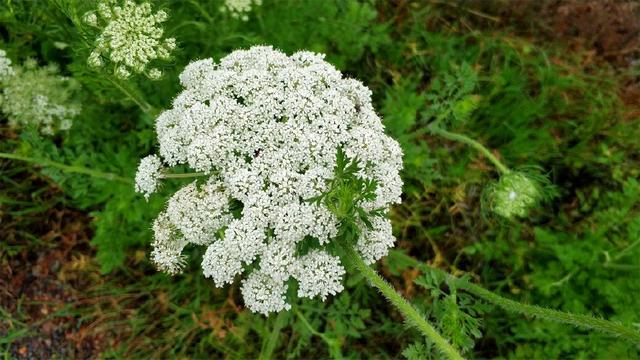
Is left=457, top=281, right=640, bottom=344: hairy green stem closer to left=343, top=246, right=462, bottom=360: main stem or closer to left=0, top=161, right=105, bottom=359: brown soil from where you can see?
left=343, top=246, right=462, bottom=360: main stem

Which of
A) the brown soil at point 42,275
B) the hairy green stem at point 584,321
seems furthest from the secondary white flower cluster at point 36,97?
the hairy green stem at point 584,321

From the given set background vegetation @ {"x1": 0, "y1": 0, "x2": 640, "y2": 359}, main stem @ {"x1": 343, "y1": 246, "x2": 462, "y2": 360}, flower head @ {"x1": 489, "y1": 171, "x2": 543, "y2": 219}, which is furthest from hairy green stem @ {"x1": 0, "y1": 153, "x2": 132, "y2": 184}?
flower head @ {"x1": 489, "y1": 171, "x2": 543, "y2": 219}

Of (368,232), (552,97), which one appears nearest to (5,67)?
(368,232)

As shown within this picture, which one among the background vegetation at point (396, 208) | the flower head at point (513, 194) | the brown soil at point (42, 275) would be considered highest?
the flower head at point (513, 194)

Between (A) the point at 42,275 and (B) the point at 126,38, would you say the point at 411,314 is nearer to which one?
(B) the point at 126,38

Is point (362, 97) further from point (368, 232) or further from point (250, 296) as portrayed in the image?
point (250, 296)

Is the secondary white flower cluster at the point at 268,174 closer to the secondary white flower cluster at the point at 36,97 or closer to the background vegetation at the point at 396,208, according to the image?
the background vegetation at the point at 396,208
